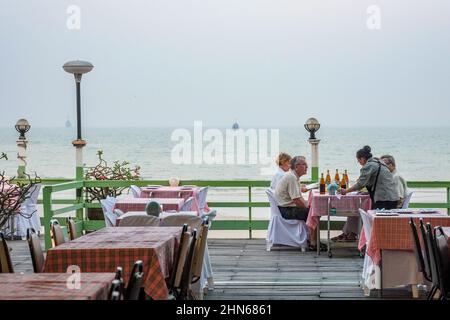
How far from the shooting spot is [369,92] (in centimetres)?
1853

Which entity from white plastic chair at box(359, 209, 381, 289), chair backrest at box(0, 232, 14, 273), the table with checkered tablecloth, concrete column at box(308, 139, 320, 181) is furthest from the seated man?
chair backrest at box(0, 232, 14, 273)

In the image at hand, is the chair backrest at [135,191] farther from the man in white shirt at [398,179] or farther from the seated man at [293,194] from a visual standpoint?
the man in white shirt at [398,179]

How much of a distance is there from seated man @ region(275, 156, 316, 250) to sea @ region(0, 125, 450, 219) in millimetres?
17735

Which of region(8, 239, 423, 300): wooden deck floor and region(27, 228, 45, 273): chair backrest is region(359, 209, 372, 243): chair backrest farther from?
region(27, 228, 45, 273): chair backrest

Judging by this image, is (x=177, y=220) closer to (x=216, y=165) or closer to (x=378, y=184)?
(x=378, y=184)

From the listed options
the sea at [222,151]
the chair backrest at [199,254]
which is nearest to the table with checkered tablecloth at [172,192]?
the chair backrest at [199,254]

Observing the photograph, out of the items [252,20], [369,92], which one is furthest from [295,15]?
[369,92]

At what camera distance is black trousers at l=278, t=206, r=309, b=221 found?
34.5 feet

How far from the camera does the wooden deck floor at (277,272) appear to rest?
7.61m

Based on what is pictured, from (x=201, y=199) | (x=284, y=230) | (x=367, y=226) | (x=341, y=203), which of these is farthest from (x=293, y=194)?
(x=367, y=226)

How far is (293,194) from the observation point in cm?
1039

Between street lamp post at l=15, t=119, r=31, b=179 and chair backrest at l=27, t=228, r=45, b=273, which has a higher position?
street lamp post at l=15, t=119, r=31, b=179

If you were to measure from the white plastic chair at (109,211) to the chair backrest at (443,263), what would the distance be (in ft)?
11.1
